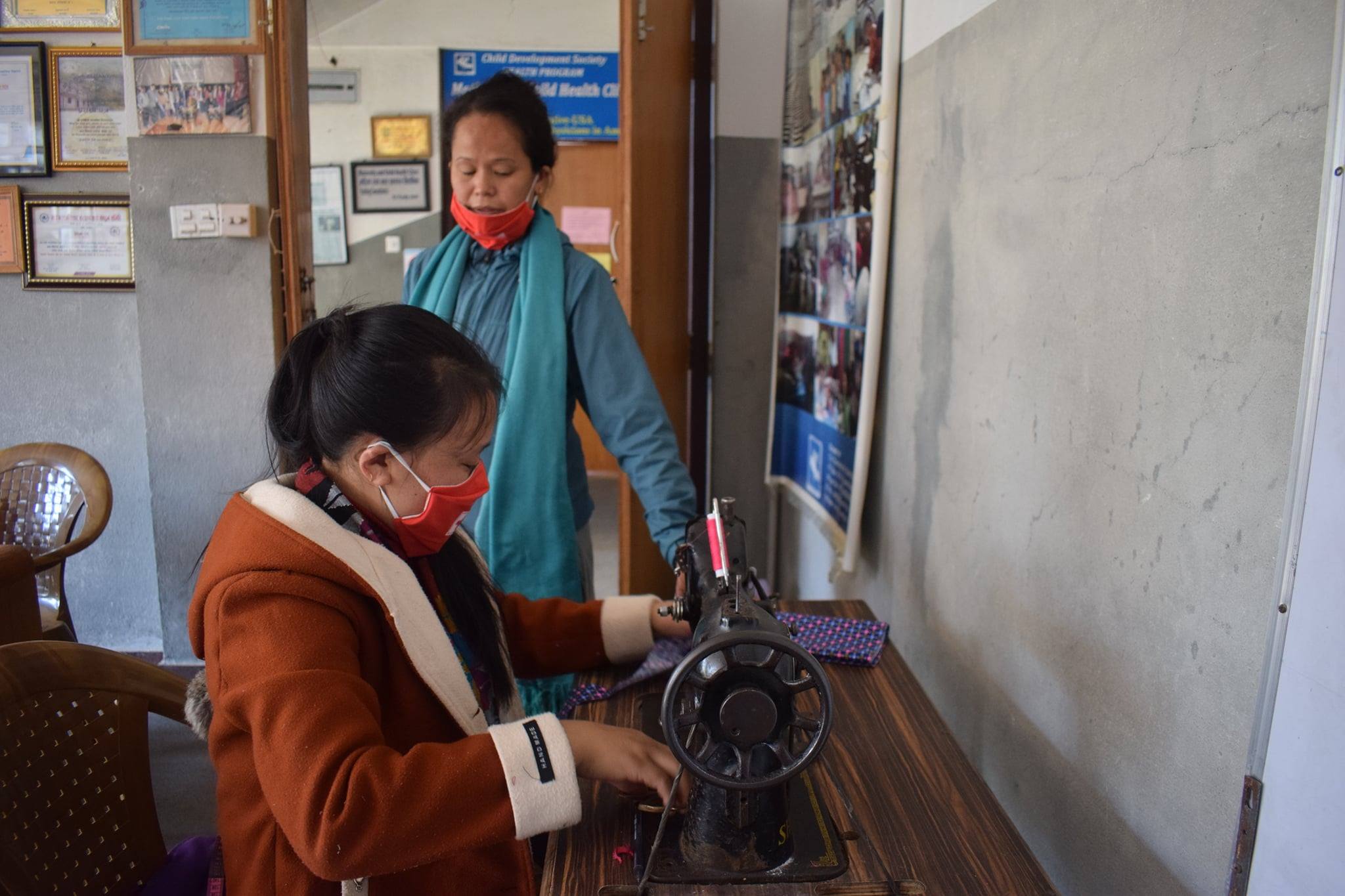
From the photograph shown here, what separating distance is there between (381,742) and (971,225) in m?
1.19

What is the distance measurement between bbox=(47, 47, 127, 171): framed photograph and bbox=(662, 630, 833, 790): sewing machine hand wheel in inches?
127

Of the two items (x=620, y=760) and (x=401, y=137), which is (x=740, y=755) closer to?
(x=620, y=760)

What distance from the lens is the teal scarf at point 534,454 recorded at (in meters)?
1.76

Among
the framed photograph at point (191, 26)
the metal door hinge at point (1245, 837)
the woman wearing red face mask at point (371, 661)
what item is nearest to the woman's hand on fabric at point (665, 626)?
the woman wearing red face mask at point (371, 661)

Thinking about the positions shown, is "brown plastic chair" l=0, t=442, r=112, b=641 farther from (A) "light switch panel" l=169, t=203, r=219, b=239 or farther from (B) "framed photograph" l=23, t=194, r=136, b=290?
(B) "framed photograph" l=23, t=194, r=136, b=290

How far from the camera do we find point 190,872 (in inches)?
44.9

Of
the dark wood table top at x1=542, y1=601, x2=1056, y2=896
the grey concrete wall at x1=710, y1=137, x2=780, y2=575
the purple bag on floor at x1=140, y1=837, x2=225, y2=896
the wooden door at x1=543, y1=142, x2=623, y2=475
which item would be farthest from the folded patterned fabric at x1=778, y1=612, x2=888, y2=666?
the wooden door at x1=543, y1=142, x2=623, y2=475

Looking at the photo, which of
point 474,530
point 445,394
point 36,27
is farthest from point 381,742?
point 36,27

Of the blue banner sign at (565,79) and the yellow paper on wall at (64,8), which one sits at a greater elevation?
the blue banner sign at (565,79)

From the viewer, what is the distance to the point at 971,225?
5.07 feet

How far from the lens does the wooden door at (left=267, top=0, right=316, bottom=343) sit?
278 cm

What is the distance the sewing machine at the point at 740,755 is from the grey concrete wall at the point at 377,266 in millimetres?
5487

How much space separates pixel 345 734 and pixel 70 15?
10.9 ft

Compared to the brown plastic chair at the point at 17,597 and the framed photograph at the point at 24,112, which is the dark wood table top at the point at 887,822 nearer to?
the brown plastic chair at the point at 17,597
